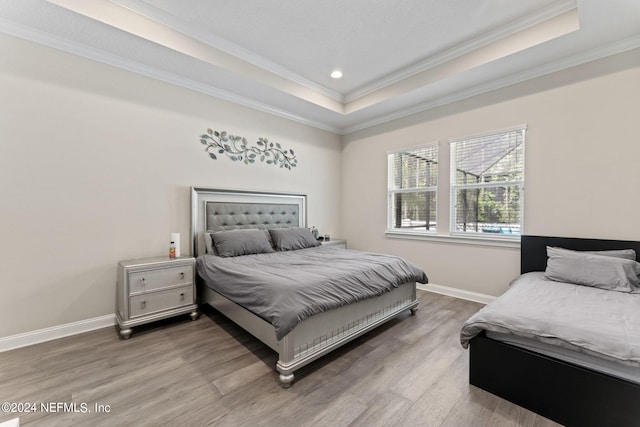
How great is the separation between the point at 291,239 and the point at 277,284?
171 cm

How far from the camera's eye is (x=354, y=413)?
161 centimetres

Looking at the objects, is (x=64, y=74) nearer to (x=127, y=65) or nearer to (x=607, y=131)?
(x=127, y=65)

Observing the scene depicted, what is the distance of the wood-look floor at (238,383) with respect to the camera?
5.15 ft

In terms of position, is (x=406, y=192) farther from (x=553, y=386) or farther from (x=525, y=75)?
(x=553, y=386)

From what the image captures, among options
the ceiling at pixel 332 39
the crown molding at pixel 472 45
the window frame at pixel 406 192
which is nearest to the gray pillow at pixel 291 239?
the window frame at pixel 406 192

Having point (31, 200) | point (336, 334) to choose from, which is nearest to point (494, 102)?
point (336, 334)

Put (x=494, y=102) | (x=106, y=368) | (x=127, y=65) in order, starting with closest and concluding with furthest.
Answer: (x=106, y=368) < (x=127, y=65) < (x=494, y=102)

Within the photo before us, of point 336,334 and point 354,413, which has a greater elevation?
point 336,334

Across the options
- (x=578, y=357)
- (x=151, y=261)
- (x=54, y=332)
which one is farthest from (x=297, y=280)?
(x=54, y=332)

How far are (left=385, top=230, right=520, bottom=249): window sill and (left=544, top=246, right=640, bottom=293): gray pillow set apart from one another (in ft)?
1.91

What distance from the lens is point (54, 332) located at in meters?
2.50

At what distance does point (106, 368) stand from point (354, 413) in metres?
1.88

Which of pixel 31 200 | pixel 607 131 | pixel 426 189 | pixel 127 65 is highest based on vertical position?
pixel 127 65

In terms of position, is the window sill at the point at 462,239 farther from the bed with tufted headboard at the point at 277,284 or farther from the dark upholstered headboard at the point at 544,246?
the bed with tufted headboard at the point at 277,284
